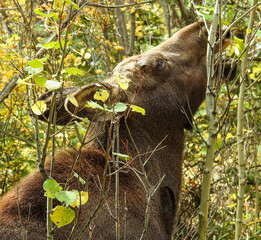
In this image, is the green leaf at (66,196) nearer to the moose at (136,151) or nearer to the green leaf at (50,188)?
the green leaf at (50,188)

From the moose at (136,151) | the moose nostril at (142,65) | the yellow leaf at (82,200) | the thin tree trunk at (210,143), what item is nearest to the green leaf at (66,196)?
the yellow leaf at (82,200)

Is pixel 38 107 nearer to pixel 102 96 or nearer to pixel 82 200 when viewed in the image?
pixel 102 96

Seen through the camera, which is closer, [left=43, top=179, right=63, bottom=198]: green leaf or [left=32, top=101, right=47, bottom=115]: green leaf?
[left=43, top=179, right=63, bottom=198]: green leaf

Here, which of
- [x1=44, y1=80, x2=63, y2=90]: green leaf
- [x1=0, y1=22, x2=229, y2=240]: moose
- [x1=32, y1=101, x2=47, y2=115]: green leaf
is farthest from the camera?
[x1=0, y1=22, x2=229, y2=240]: moose

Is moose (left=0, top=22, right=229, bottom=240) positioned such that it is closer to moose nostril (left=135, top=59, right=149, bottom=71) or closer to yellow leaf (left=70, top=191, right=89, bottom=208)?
moose nostril (left=135, top=59, right=149, bottom=71)

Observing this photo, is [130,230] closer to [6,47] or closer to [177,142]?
[177,142]

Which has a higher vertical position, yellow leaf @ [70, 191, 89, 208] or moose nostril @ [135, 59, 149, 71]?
moose nostril @ [135, 59, 149, 71]

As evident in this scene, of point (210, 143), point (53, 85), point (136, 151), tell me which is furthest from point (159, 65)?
point (53, 85)

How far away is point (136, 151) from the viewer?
13.8 feet

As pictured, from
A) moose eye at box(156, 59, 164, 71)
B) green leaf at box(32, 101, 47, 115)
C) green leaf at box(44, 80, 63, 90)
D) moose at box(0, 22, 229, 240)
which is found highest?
green leaf at box(44, 80, 63, 90)

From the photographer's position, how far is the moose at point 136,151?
3.22 meters

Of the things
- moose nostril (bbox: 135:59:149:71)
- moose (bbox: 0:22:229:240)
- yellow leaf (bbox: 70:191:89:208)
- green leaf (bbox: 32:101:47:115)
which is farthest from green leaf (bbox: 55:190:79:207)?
moose nostril (bbox: 135:59:149:71)

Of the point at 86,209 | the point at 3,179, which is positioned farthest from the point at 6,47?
the point at 86,209

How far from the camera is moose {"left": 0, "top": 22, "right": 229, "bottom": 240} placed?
127 inches
